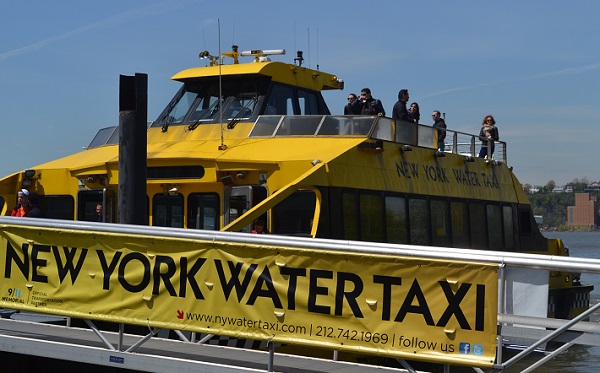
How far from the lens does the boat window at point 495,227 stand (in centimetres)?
1651

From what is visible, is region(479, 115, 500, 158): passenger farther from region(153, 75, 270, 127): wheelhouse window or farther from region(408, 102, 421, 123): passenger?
region(153, 75, 270, 127): wheelhouse window

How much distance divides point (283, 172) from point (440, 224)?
3.71 m

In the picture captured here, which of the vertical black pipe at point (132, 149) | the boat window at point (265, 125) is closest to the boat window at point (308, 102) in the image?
the boat window at point (265, 125)

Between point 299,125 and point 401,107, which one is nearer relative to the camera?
point 299,125

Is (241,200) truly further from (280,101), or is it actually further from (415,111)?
(415,111)

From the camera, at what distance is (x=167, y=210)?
1286 centimetres

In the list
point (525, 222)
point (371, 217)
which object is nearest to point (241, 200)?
point (371, 217)

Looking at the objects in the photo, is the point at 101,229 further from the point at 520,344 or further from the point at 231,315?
the point at 520,344

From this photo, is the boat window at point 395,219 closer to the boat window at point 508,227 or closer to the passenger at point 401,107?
the passenger at point 401,107

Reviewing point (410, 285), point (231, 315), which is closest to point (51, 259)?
point (231, 315)

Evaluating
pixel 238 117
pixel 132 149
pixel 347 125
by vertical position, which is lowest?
pixel 132 149

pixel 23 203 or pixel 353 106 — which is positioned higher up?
pixel 353 106

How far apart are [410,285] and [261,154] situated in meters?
5.14

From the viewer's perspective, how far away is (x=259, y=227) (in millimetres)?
11359
